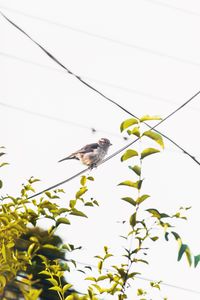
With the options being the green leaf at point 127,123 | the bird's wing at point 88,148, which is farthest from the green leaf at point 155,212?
the bird's wing at point 88,148

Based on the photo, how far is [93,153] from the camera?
7.88 meters

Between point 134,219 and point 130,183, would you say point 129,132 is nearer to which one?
point 130,183

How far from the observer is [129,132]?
2.32m

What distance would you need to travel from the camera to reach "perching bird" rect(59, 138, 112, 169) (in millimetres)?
7711

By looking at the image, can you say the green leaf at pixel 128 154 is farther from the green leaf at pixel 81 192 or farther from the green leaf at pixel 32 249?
the green leaf at pixel 32 249

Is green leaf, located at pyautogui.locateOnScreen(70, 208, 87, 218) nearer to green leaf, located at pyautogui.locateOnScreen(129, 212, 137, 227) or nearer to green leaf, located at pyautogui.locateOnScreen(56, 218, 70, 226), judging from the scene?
green leaf, located at pyautogui.locateOnScreen(56, 218, 70, 226)

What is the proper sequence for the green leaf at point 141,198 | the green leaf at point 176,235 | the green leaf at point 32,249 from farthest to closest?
the green leaf at point 32,249, the green leaf at point 141,198, the green leaf at point 176,235

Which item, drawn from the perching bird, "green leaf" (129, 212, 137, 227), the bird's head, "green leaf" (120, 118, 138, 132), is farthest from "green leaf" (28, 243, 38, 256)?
the bird's head

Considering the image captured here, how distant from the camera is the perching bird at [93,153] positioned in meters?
7.71

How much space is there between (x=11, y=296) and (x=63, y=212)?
2.20 metres

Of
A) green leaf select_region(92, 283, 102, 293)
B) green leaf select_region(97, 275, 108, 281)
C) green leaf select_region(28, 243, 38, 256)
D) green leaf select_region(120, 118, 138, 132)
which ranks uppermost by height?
green leaf select_region(120, 118, 138, 132)

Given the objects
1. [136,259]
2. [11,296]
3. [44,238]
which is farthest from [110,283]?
[11,296]

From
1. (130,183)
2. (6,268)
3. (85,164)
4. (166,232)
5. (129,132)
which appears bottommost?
(6,268)

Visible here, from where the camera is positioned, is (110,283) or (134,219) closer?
(134,219)
